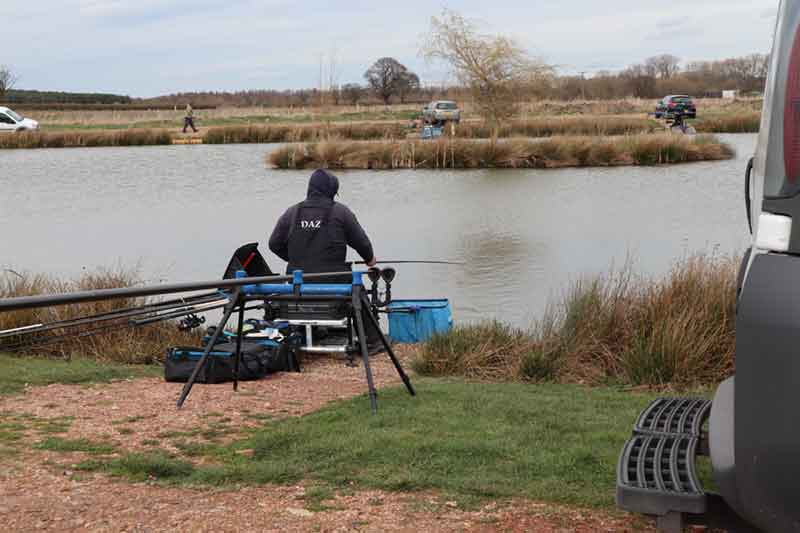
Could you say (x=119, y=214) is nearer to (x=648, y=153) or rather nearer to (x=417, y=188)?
(x=417, y=188)

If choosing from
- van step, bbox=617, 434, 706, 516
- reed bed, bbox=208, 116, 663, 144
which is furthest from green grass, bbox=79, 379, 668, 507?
reed bed, bbox=208, 116, 663, 144

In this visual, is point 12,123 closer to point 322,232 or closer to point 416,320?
point 416,320

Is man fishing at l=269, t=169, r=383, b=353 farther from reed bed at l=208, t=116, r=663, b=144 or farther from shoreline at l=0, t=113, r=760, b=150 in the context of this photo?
reed bed at l=208, t=116, r=663, b=144

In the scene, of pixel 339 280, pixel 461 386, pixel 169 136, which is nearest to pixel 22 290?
pixel 339 280

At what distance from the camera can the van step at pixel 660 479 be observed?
115 inches

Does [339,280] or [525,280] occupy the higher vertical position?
[339,280]

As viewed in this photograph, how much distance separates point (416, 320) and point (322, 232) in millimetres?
1345

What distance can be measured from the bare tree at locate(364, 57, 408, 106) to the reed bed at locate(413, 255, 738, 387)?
278 ft

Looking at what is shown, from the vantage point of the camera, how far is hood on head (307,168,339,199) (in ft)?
27.0

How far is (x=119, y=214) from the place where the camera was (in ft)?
71.0

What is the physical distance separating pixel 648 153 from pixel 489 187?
267 inches

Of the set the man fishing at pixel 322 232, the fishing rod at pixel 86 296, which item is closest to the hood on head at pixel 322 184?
the man fishing at pixel 322 232

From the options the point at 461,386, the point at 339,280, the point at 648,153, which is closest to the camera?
the point at 461,386

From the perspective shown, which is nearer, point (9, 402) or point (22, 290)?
point (9, 402)
